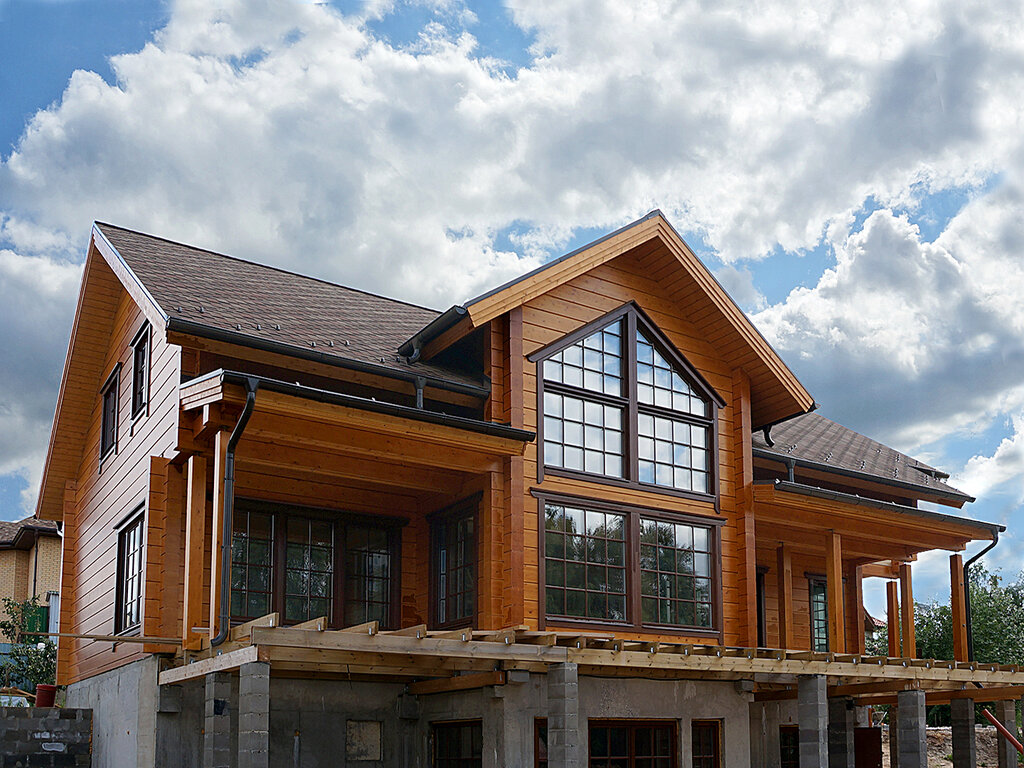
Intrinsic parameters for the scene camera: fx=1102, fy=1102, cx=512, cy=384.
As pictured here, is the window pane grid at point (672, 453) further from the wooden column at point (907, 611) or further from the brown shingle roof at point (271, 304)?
the wooden column at point (907, 611)

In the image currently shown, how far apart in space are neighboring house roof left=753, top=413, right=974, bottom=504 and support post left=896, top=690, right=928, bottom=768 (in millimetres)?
3874

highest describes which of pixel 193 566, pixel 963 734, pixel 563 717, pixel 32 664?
pixel 193 566

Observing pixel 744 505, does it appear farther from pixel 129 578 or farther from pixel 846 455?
pixel 129 578

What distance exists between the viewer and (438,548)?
49.9ft

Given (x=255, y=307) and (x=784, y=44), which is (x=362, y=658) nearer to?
(x=255, y=307)

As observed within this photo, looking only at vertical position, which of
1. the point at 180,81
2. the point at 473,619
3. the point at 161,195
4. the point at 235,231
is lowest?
the point at 473,619

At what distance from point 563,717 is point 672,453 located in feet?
16.5

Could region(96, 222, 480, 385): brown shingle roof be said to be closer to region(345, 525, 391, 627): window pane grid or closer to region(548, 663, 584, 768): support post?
region(345, 525, 391, 627): window pane grid

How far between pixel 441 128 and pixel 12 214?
198 ft

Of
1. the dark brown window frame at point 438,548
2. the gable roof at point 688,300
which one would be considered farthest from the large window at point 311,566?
the gable roof at point 688,300

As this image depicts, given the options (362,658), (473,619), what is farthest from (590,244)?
(362,658)

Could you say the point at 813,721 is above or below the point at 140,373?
below

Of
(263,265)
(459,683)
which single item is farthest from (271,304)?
(459,683)

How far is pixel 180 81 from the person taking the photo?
22.5m
